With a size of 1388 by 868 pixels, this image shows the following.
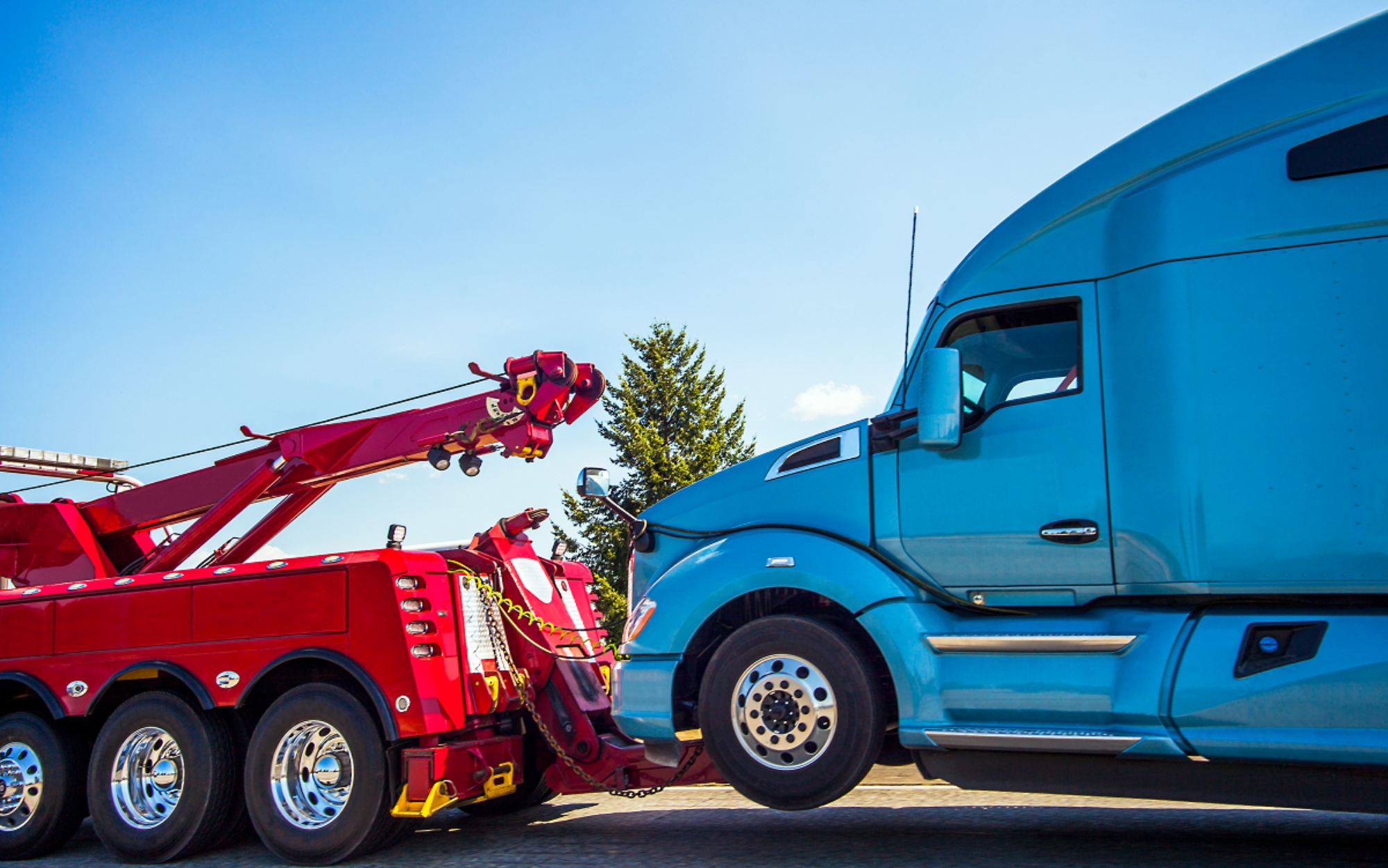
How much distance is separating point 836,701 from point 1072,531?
1.28 m

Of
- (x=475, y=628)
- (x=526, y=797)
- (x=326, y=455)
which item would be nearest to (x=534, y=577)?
(x=475, y=628)

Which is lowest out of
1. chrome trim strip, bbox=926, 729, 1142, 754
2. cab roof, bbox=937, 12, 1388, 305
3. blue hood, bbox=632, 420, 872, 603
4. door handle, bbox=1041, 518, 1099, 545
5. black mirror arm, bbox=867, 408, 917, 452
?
chrome trim strip, bbox=926, 729, 1142, 754

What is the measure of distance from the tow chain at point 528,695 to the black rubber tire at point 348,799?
913mm

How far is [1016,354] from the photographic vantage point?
4.90 meters

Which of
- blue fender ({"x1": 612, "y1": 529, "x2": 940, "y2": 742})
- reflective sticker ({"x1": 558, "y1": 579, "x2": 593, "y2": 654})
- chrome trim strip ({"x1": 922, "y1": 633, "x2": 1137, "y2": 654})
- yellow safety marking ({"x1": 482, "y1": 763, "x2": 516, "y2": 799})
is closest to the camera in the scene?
chrome trim strip ({"x1": 922, "y1": 633, "x2": 1137, "y2": 654})

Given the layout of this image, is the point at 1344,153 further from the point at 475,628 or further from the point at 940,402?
the point at 475,628

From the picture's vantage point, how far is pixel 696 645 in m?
5.24

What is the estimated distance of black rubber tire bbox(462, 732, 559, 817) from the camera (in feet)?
22.4

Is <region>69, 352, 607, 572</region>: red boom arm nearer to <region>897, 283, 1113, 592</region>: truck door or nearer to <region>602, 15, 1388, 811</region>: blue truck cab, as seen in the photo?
<region>602, 15, 1388, 811</region>: blue truck cab

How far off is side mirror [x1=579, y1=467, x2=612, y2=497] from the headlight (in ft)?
1.99

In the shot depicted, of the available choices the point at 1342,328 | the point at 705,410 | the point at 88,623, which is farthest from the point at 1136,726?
the point at 705,410

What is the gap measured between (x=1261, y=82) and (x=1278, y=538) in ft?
6.32

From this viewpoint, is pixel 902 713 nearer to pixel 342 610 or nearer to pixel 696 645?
pixel 696 645

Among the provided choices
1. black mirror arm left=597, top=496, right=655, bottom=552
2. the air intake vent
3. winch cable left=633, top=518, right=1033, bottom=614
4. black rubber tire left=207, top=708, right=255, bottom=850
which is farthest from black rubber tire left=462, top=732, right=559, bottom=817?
the air intake vent
